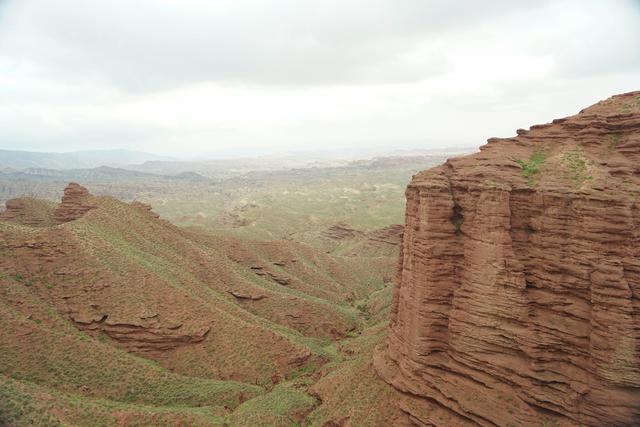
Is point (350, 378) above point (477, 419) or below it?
below

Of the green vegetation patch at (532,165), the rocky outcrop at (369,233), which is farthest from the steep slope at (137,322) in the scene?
the rocky outcrop at (369,233)

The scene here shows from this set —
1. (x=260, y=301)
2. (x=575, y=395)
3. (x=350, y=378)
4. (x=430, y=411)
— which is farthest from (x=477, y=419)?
(x=260, y=301)

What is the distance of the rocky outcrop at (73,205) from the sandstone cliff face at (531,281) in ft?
→ 192

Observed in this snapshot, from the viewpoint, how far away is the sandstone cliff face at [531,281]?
79.6ft

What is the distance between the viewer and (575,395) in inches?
995

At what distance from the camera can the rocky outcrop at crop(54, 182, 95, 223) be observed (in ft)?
231

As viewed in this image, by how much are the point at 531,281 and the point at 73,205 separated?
71034 millimetres

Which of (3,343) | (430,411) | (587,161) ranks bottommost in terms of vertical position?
(430,411)

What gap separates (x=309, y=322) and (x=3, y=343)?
36.5 m

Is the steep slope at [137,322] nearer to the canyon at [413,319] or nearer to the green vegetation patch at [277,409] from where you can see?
the canyon at [413,319]

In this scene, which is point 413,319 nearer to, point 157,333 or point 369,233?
point 157,333

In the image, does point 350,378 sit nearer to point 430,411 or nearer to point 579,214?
point 430,411

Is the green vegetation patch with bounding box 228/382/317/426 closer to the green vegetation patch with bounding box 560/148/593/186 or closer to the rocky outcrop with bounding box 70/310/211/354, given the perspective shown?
the rocky outcrop with bounding box 70/310/211/354

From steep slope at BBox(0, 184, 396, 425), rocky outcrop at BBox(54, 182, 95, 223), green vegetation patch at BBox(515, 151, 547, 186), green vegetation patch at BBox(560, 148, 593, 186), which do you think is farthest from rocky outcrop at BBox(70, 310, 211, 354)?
green vegetation patch at BBox(560, 148, 593, 186)
